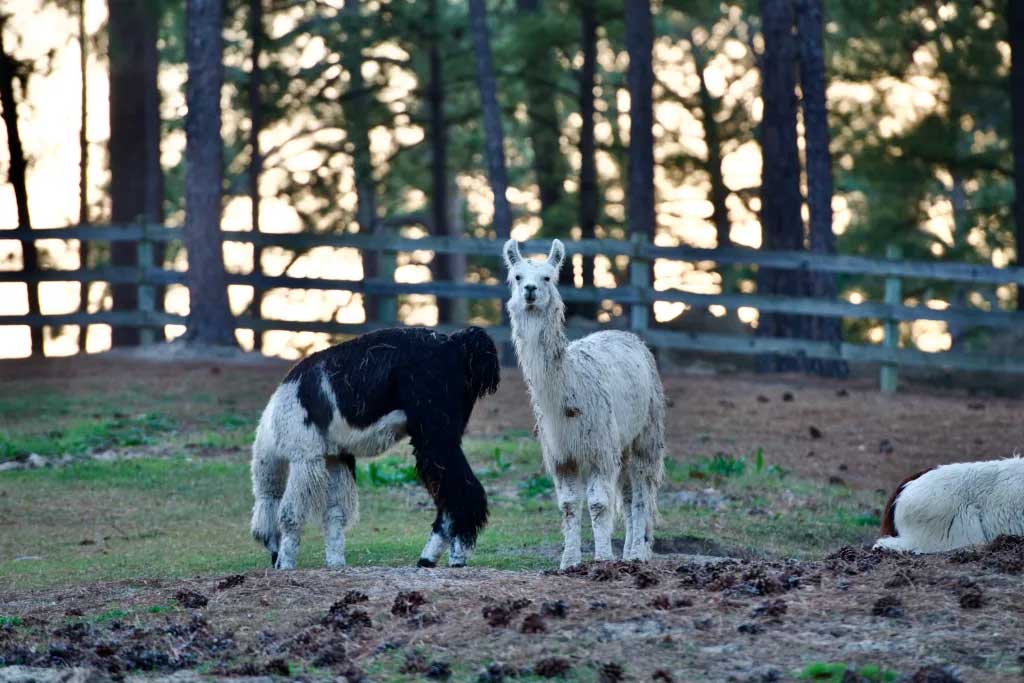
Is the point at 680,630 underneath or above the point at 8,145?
underneath

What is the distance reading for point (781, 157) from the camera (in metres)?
25.1

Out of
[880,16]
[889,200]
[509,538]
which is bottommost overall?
[509,538]

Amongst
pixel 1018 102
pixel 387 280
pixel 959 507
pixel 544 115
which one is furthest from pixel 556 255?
pixel 544 115

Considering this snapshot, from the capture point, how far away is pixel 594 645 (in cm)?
747

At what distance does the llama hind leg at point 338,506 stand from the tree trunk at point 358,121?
71.8 ft

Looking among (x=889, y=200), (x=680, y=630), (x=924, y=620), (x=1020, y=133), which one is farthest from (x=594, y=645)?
(x=889, y=200)

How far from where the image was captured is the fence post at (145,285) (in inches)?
939

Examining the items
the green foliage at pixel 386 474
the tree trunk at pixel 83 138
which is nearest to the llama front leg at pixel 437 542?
the green foliage at pixel 386 474

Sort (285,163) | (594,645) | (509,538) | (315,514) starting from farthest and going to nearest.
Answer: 1. (285,163)
2. (509,538)
3. (315,514)
4. (594,645)

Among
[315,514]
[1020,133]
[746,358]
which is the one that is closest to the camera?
[315,514]

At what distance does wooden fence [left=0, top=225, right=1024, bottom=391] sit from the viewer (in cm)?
2158

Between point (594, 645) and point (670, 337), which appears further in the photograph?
point (670, 337)

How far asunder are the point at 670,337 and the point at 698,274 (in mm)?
13954

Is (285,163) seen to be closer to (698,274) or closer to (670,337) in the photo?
(698,274)
